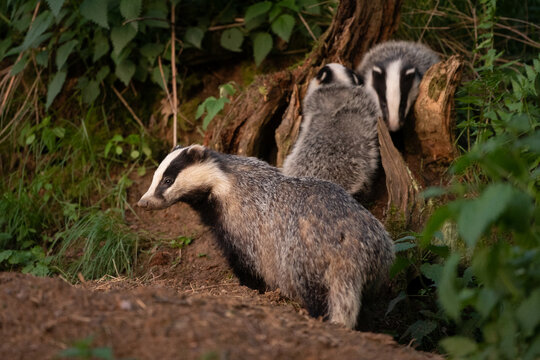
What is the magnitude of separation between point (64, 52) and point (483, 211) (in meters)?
4.69

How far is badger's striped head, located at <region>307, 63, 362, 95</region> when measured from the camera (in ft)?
17.4

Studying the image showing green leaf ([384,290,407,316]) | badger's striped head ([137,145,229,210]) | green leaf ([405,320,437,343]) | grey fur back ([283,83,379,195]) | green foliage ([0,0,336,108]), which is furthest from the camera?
green foliage ([0,0,336,108])

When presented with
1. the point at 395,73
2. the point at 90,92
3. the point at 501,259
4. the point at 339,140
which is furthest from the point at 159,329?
the point at 90,92

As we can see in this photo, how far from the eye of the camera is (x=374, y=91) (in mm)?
5402

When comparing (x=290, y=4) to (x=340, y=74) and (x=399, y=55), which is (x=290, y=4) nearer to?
(x=340, y=74)

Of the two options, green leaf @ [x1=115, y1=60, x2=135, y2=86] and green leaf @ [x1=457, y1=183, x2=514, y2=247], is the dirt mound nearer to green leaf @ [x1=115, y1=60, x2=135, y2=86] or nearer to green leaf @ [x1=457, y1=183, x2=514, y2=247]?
green leaf @ [x1=457, y1=183, x2=514, y2=247]

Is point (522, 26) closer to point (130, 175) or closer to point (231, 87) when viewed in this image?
point (231, 87)

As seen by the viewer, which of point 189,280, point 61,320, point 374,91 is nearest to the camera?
point 61,320

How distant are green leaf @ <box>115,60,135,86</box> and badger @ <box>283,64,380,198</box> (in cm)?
172

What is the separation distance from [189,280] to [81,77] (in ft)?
8.58

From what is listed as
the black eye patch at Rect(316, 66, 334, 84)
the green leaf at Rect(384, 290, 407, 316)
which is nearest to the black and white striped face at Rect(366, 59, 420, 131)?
the black eye patch at Rect(316, 66, 334, 84)

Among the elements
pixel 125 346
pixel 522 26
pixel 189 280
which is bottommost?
pixel 189 280

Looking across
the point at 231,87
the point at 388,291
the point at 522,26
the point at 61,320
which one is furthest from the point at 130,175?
the point at 522,26

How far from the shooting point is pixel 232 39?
604 cm
